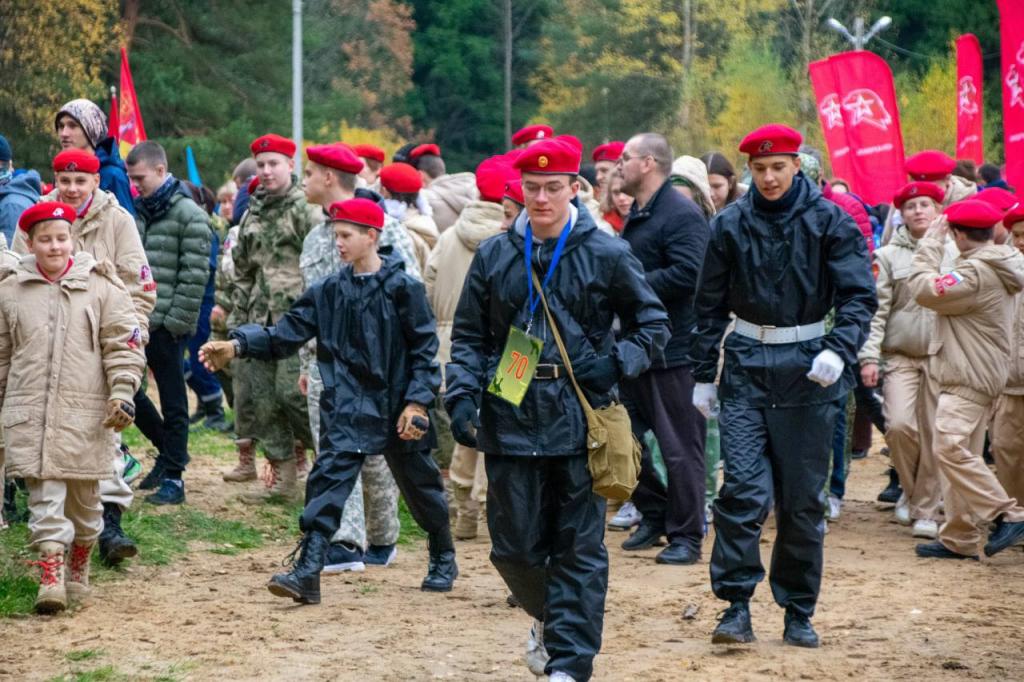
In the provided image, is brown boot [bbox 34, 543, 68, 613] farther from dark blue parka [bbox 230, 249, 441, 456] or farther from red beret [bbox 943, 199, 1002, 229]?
red beret [bbox 943, 199, 1002, 229]

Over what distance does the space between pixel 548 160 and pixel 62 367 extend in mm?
2659

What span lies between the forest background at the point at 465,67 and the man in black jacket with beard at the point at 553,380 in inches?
990

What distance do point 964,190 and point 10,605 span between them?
7.19 metres

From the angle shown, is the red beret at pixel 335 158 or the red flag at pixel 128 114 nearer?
the red beret at pixel 335 158

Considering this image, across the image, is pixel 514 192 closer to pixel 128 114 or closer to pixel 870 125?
pixel 870 125

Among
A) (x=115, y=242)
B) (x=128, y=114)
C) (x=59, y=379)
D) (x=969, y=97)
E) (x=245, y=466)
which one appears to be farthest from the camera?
(x=128, y=114)

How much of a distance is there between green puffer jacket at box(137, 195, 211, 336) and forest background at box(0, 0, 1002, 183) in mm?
20449

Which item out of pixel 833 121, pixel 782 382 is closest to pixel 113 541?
pixel 782 382

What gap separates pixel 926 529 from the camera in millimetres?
10266

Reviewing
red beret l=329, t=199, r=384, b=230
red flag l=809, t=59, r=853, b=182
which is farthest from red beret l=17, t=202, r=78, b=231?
red flag l=809, t=59, r=853, b=182

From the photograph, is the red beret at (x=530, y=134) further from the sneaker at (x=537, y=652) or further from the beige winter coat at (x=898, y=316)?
the sneaker at (x=537, y=652)

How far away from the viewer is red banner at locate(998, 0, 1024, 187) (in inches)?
371

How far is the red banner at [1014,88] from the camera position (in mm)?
9414

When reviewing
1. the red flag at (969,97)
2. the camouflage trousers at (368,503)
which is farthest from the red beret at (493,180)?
the red flag at (969,97)
